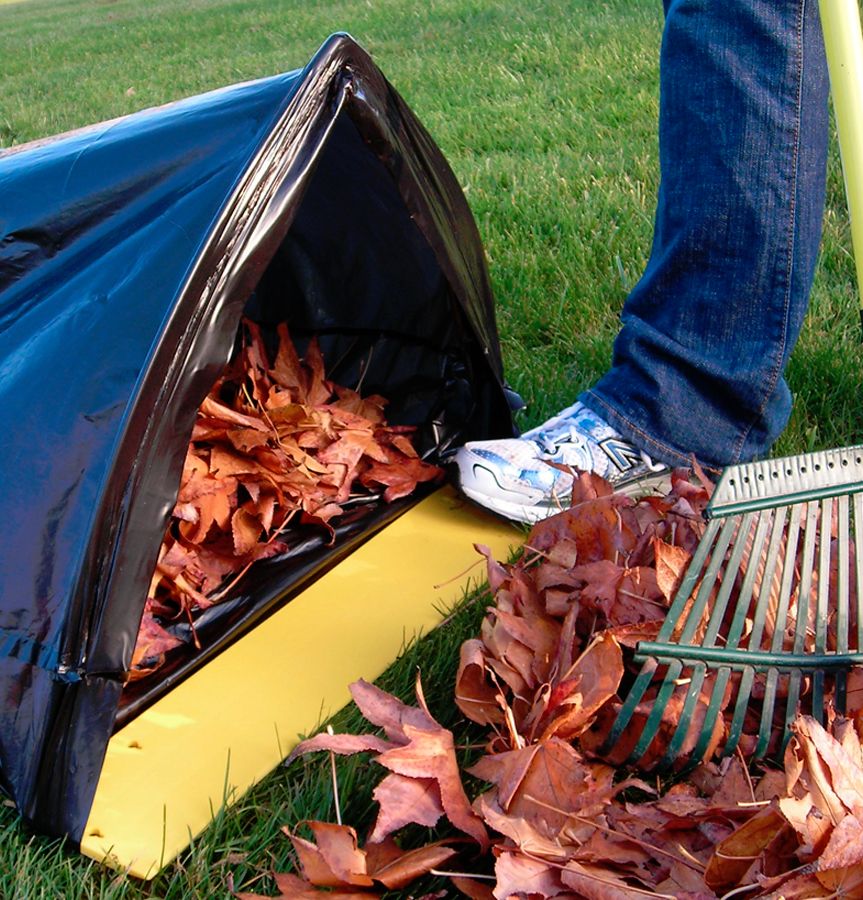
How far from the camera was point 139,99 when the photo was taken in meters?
6.52

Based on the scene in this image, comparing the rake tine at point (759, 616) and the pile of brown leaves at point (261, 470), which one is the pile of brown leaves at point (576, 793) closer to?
the rake tine at point (759, 616)

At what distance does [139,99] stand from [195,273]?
564 centimetres

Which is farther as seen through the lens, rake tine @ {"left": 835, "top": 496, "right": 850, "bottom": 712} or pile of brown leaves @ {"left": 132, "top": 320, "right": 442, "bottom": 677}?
pile of brown leaves @ {"left": 132, "top": 320, "right": 442, "bottom": 677}

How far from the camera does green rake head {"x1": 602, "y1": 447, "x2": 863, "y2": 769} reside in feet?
4.55

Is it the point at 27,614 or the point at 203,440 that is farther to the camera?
the point at 203,440

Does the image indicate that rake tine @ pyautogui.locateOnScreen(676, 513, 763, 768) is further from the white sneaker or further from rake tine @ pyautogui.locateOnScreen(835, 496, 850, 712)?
the white sneaker

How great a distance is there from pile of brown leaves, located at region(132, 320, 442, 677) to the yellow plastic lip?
4.4 inches

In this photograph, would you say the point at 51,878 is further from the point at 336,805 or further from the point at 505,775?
the point at 505,775

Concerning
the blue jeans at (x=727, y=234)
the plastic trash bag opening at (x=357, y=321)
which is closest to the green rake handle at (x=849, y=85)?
the blue jeans at (x=727, y=234)

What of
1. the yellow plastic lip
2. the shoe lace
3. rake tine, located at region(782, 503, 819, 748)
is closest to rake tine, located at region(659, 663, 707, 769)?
rake tine, located at region(782, 503, 819, 748)

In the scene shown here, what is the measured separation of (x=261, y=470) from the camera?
6.70 ft

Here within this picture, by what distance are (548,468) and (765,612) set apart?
0.69 meters

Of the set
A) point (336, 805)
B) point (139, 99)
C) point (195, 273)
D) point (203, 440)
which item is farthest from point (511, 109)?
point (336, 805)

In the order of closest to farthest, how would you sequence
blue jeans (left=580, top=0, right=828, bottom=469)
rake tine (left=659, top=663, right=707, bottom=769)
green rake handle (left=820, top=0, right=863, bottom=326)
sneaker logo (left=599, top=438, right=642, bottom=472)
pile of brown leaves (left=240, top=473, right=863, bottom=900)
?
pile of brown leaves (left=240, top=473, right=863, bottom=900), rake tine (left=659, top=663, right=707, bottom=769), green rake handle (left=820, top=0, right=863, bottom=326), blue jeans (left=580, top=0, right=828, bottom=469), sneaker logo (left=599, top=438, right=642, bottom=472)
